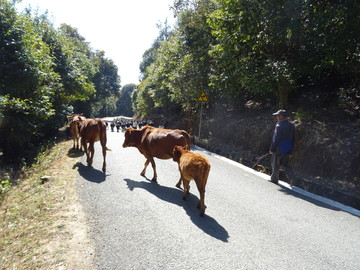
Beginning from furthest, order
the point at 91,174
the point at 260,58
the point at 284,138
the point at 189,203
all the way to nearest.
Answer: the point at 260,58
the point at 91,174
the point at 284,138
the point at 189,203

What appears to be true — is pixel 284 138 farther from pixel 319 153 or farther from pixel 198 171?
pixel 198 171

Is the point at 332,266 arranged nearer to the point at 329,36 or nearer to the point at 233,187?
the point at 233,187

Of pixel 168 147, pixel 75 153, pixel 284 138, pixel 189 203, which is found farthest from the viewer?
pixel 75 153

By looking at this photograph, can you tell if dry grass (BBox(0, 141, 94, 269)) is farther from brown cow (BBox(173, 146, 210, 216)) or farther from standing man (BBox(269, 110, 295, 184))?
standing man (BBox(269, 110, 295, 184))

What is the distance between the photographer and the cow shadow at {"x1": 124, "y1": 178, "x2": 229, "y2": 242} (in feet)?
14.6

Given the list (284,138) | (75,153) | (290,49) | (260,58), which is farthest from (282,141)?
(75,153)

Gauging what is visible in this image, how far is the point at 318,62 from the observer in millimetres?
9672

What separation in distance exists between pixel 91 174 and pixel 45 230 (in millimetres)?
3393

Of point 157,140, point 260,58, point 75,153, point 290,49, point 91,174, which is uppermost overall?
point 290,49

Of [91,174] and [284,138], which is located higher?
[284,138]

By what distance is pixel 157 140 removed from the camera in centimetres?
707

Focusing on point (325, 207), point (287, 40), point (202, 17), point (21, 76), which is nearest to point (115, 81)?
point (202, 17)

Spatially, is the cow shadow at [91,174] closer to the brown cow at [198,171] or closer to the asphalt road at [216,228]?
the asphalt road at [216,228]

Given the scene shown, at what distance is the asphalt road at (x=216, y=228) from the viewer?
3.63 meters
